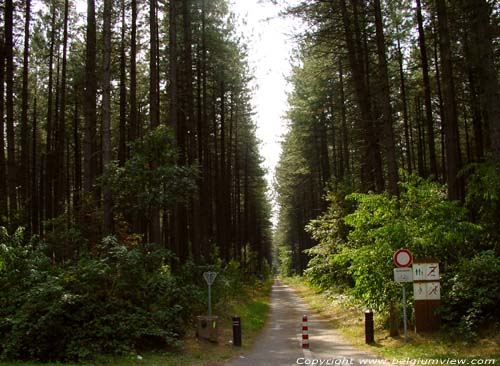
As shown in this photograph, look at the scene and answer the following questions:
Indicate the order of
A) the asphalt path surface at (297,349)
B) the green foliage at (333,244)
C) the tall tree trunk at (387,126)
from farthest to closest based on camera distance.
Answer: the green foliage at (333,244) < the tall tree trunk at (387,126) < the asphalt path surface at (297,349)

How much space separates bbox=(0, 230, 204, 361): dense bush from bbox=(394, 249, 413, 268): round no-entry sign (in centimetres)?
593

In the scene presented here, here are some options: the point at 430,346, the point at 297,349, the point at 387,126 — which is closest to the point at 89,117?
the point at 297,349

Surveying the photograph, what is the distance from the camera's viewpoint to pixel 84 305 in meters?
11.3

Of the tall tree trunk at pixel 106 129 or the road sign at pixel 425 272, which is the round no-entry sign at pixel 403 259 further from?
the tall tree trunk at pixel 106 129

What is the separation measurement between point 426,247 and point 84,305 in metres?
9.43

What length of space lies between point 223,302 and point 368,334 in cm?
738

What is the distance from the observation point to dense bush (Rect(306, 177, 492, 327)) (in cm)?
1213

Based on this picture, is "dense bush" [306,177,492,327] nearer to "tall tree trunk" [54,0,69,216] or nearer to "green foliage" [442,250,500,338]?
"green foliage" [442,250,500,338]

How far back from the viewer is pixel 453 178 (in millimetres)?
16266

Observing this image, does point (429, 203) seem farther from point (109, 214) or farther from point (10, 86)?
point (10, 86)

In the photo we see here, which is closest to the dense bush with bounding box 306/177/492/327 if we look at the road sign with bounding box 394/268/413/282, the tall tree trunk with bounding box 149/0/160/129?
the road sign with bounding box 394/268/413/282

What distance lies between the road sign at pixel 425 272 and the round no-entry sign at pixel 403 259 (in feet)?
1.50

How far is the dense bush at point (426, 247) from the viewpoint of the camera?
1213 centimetres

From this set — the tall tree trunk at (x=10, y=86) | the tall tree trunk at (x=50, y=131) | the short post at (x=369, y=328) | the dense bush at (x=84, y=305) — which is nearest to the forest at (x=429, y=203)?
the short post at (x=369, y=328)
